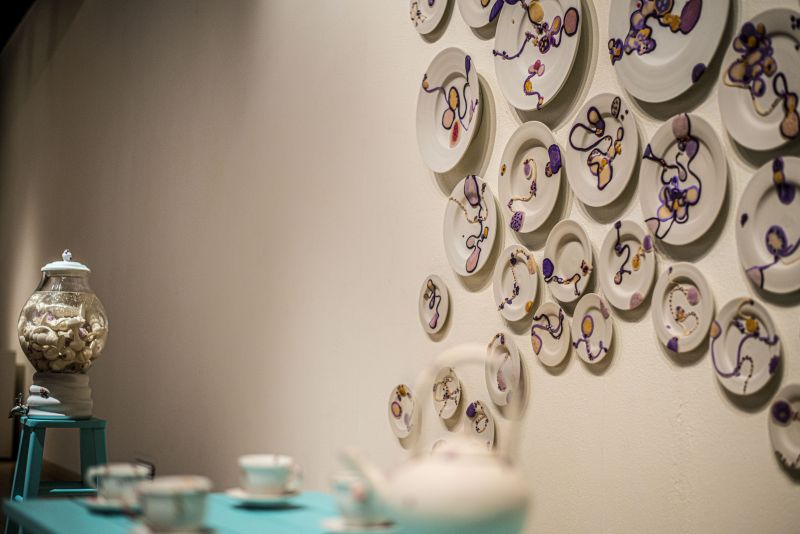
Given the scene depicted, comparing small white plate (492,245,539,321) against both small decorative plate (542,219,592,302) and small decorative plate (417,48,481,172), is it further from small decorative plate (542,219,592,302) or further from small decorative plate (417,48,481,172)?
small decorative plate (417,48,481,172)

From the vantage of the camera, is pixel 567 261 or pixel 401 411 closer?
Result: pixel 567 261

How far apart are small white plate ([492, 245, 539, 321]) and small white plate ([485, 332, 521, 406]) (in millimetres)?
69

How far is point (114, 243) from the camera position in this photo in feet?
16.6

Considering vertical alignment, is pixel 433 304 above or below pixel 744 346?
above

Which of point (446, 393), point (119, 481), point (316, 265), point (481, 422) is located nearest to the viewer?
point (119, 481)

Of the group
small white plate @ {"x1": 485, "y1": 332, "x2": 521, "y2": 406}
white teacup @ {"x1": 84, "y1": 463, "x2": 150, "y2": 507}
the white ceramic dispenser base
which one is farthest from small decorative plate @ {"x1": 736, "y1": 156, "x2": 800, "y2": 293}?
the white ceramic dispenser base

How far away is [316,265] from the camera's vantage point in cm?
316

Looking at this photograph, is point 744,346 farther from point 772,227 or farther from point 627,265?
point 627,265

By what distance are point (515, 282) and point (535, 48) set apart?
1.98 ft

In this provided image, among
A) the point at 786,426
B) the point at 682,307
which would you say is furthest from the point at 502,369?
the point at 786,426

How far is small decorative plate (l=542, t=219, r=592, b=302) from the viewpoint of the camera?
6.89 feet

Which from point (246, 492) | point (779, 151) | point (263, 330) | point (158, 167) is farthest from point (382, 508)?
point (158, 167)

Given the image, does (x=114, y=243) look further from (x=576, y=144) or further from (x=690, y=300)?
(x=690, y=300)

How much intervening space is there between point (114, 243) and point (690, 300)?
3.91 metres
